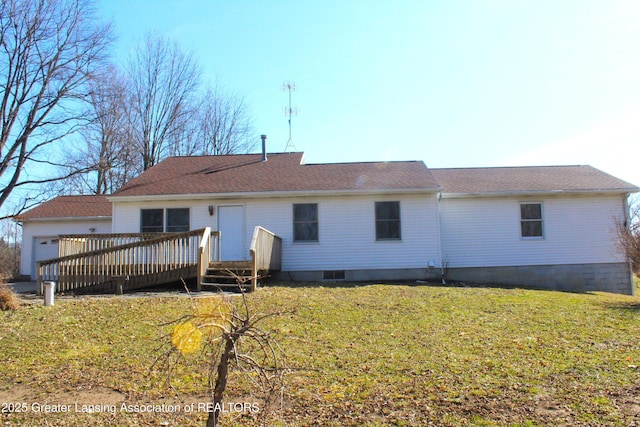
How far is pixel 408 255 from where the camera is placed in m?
→ 15.4

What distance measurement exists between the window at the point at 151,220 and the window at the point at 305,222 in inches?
184

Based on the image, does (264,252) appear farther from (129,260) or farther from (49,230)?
(49,230)

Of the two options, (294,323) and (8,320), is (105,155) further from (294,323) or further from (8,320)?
(294,323)

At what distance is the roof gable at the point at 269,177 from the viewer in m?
15.5

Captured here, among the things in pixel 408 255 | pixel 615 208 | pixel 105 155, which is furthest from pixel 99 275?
pixel 615 208

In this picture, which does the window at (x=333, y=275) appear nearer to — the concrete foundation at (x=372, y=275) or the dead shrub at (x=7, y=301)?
the concrete foundation at (x=372, y=275)

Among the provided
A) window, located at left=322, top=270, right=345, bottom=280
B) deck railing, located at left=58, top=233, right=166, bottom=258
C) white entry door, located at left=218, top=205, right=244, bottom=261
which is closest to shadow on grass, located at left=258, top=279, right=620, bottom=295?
window, located at left=322, top=270, right=345, bottom=280

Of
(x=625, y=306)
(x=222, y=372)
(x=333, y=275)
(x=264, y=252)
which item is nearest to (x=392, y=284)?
(x=333, y=275)

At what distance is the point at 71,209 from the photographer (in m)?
21.5

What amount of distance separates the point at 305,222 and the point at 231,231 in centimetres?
255

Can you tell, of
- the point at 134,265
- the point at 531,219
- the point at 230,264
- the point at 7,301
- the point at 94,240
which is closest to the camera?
the point at 7,301

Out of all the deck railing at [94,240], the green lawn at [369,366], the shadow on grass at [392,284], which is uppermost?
the deck railing at [94,240]

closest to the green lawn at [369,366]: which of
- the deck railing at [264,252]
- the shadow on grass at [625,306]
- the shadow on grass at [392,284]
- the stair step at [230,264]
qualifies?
the shadow on grass at [625,306]

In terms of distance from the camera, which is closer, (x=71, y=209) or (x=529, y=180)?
(x=529, y=180)
